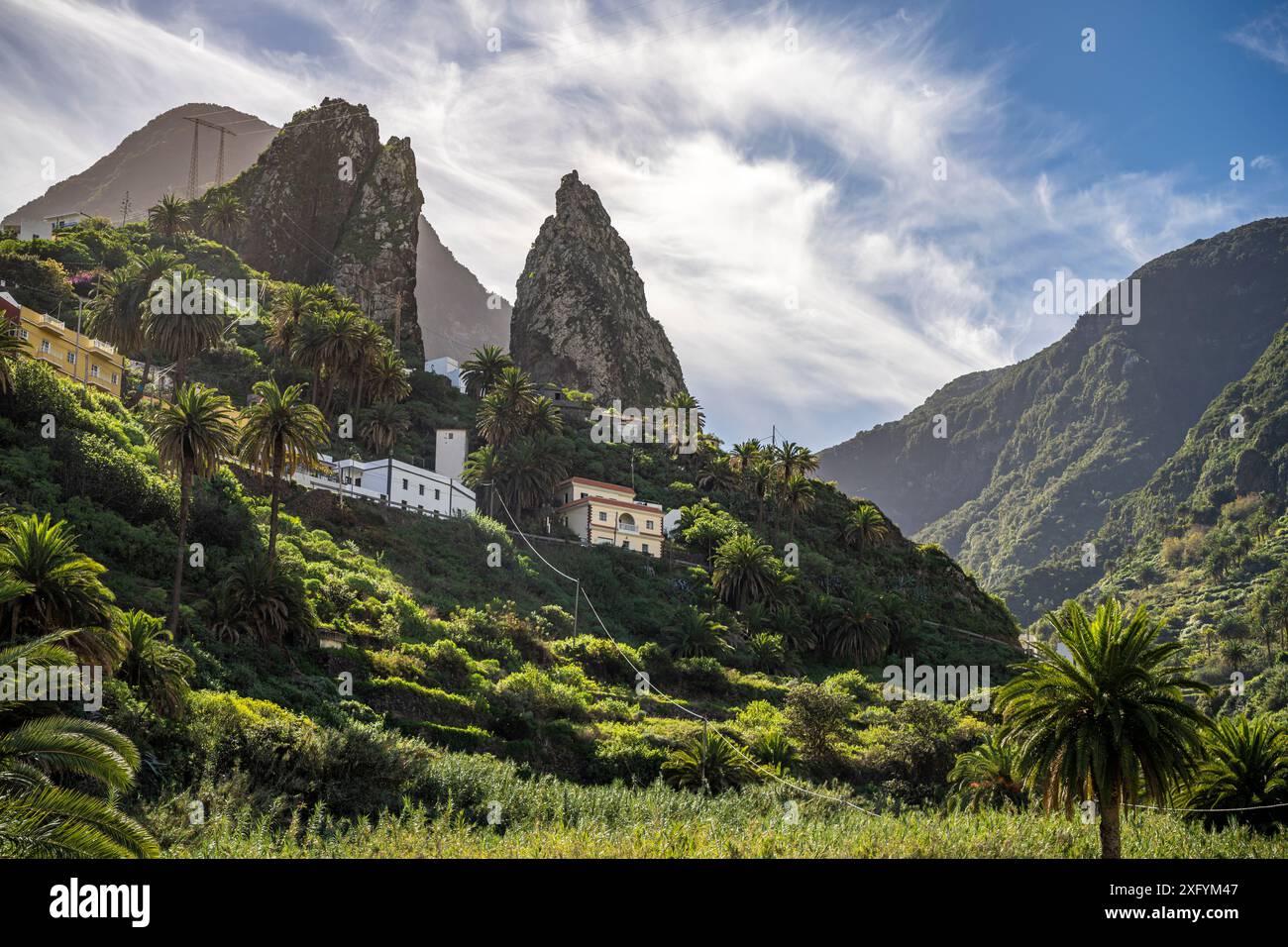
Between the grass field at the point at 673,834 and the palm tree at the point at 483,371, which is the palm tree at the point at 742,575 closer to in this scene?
the grass field at the point at 673,834

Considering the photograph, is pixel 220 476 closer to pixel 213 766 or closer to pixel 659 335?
pixel 213 766

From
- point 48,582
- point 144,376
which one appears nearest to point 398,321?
point 144,376

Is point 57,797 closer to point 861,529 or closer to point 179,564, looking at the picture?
point 179,564

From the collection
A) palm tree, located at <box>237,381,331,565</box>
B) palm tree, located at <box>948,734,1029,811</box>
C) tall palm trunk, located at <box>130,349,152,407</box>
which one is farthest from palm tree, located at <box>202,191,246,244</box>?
palm tree, located at <box>948,734,1029,811</box>

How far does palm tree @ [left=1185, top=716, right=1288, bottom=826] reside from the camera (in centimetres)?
3600

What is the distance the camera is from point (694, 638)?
67125mm

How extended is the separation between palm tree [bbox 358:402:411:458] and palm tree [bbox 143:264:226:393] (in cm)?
1706

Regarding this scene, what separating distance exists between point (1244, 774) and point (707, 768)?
1981cm

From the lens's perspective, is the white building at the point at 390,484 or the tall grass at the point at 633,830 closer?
the tall grass at the point at 633,830

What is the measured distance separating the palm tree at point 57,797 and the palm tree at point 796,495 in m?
76.1

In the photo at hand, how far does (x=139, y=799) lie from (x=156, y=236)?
100452 millimetres

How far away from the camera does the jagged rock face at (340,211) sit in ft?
418

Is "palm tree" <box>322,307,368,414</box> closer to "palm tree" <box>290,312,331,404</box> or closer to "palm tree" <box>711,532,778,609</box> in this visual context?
"palm tree" <box>290,312,331,404</box>

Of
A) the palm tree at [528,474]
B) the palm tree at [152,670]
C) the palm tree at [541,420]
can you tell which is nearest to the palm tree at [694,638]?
the palm tree at [528,474]
